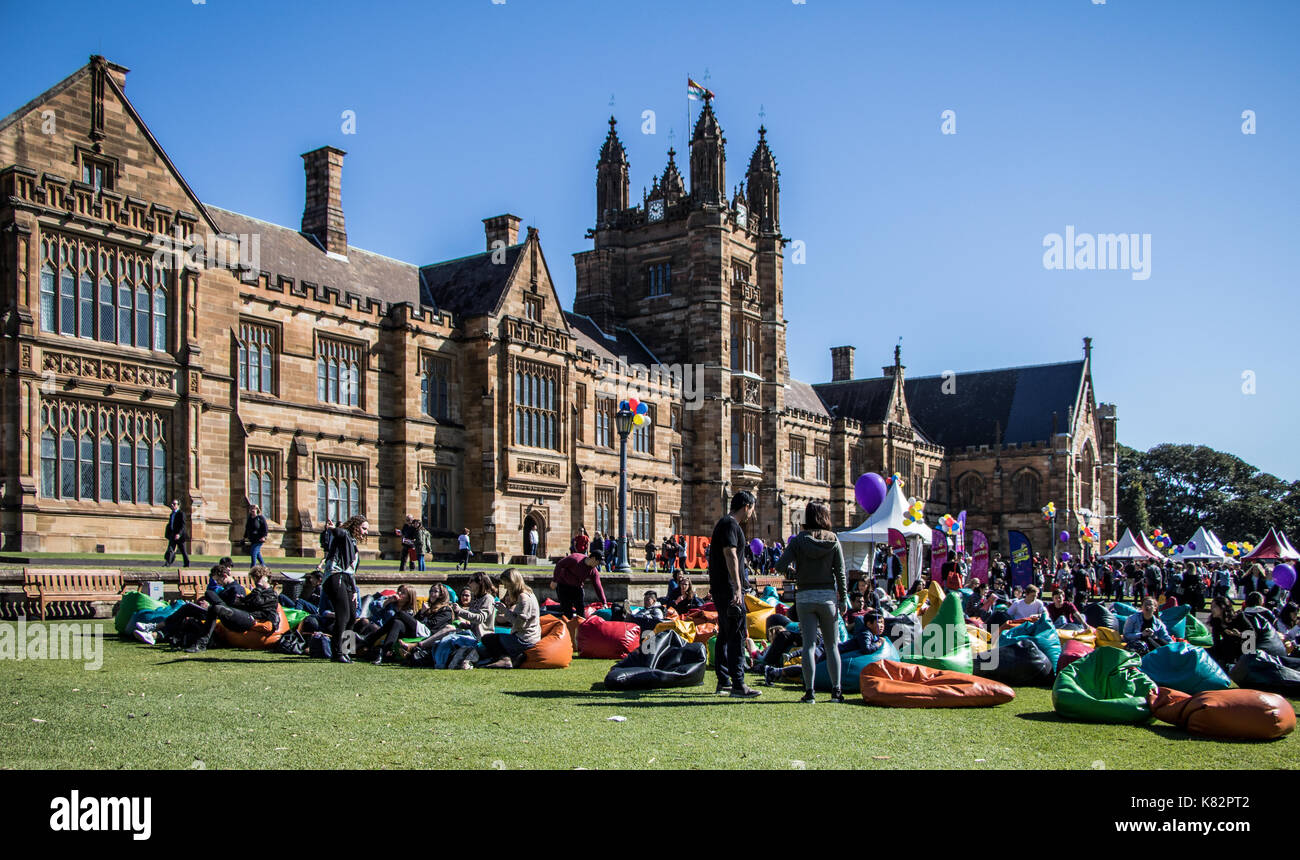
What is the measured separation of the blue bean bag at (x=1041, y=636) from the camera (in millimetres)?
13070

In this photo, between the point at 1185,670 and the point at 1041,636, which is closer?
the point at 1185,670

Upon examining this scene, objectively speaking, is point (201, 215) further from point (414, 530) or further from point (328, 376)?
point (414, 530)

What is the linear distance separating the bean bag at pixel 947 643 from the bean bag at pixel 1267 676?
2.75m

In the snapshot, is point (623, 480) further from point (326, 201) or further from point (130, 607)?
point (326, 201)

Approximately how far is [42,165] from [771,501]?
35.7 meters

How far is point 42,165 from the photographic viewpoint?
2534 cm

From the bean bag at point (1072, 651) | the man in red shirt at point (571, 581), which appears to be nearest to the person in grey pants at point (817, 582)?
the bean bag at point (1072, 651)

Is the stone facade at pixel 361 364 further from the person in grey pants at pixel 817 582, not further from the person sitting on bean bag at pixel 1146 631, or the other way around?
the person sitting on bean bag at pixel 1146 631

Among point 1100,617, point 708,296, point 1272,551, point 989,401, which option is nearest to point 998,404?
point 989,401

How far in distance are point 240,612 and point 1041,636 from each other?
9.96 m

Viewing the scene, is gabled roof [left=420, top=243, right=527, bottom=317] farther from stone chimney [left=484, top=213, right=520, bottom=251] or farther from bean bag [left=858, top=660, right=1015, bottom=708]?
bean bag [left=858, top=660, right=1015, bottom=708]

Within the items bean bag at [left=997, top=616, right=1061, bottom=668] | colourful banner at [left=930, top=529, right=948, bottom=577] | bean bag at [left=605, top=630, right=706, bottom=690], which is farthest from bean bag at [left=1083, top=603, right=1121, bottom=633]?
bean bag at [left=605, top=630, right=706, bottom=690]

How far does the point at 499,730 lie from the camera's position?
8.27 meters
